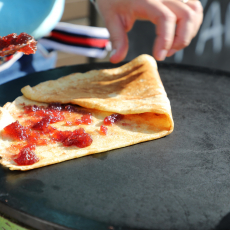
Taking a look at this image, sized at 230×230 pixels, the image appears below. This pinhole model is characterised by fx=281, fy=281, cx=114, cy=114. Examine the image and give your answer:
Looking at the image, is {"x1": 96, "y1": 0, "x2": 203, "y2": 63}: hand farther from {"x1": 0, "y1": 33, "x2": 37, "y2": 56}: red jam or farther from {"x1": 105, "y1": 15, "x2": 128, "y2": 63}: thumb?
{"x1": 0, "y1": 33, "x2": 37, "y2": 56}: red jam

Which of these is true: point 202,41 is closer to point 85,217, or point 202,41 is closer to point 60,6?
point 60,6

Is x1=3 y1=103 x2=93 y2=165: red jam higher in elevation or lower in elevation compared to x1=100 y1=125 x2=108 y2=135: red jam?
Answer: higher

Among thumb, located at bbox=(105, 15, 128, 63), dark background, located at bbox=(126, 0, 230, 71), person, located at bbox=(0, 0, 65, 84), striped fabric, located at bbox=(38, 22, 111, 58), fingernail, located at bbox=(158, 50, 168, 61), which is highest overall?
person, located at bbox=(0, 0, 65, 84)

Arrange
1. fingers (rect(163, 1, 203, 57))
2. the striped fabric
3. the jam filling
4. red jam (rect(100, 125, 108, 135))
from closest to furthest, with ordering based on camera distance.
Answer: the jam filling, red jam (rect(100, 125, 108, 135)), fingers (rect(163, 1, 203, 57)), the striped fabric

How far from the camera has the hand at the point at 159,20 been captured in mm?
2217

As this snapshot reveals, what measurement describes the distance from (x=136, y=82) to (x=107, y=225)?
1453 millimetres

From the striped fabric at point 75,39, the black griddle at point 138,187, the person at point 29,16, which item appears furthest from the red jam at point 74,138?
the striped fabric at point 75,39

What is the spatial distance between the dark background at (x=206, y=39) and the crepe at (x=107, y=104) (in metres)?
3.40

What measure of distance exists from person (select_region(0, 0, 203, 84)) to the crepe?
0.26 meters

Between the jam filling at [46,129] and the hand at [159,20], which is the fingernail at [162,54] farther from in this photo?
the jam filling at [46,129]

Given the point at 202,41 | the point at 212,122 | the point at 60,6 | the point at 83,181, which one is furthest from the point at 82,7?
the point at 83,181

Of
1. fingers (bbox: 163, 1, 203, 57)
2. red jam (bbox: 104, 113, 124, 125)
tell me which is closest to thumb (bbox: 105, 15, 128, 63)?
fingers (bbox: 163, 1, 203, 57)

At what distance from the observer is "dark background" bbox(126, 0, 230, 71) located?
229 inches

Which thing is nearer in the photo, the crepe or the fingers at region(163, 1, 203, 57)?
the crepe
